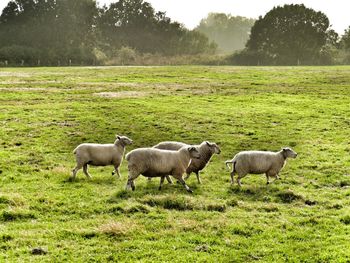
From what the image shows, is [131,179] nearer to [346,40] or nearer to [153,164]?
[153,164]

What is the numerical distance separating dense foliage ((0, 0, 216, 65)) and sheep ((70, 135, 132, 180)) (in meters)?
73.4

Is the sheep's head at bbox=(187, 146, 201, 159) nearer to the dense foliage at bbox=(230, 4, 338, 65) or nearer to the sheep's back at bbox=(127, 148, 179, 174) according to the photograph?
the sheep's back at bbox=(127, 148, 179, 174)

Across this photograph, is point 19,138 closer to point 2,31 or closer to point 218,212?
point 218,212

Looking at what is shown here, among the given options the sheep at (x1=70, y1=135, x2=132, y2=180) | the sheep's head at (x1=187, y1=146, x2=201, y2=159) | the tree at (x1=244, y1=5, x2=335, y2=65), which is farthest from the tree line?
the sheep's head at (x1=187, y1=146, x2=201, y2=159)

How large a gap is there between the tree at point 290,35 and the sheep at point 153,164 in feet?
293

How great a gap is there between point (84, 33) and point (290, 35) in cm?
5162

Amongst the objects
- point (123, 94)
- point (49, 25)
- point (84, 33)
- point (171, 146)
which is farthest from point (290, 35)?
point (171, 146)

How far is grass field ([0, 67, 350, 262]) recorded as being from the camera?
11.7m

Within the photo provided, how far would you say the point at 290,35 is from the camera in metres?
106

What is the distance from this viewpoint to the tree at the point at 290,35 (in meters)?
104

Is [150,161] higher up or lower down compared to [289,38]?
lower down

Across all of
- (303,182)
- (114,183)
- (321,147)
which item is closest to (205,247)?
(114,183)

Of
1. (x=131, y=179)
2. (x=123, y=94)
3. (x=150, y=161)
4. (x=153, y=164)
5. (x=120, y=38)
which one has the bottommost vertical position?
(x=131, y=179)

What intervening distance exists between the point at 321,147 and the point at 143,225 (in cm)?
1492
